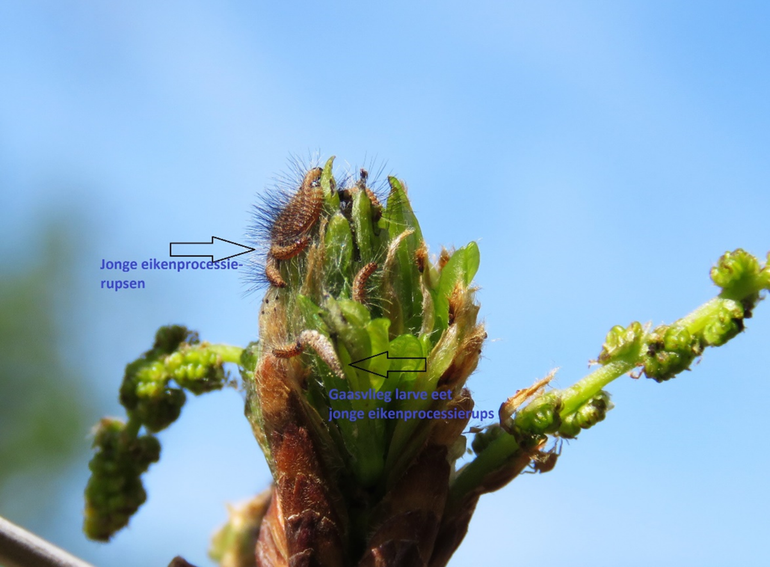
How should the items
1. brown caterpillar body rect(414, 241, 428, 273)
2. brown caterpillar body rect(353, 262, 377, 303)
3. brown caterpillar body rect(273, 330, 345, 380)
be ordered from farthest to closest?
brown caterpillar body rect(414, 241, 428, 273) → brown caterpillar body rect(353, 262, 377, 303) → brown caterpillar body rect(273, 330, 345, 380)

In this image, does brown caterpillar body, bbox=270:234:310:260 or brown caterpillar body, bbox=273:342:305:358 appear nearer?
brown caterpillar body, bbox=273:342:305:358

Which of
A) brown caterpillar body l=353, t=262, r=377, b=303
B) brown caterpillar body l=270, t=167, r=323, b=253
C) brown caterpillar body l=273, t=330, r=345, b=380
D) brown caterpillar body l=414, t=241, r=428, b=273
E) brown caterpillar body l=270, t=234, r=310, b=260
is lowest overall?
brown caterpillar body l=273, t=330, r=345, b=380

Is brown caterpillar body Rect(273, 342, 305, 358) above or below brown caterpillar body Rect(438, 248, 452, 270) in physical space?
below

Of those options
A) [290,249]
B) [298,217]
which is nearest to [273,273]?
[290,249]

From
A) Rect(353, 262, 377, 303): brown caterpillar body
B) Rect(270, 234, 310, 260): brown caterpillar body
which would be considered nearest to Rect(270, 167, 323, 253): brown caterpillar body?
Rect(270, 234, 310, 260): brown caterpillar body

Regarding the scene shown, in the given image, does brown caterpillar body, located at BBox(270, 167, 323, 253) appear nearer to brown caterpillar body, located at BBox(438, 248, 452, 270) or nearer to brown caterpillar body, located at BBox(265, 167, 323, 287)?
brown caterpillar body, located at BBox(265, 167, 323, 287)

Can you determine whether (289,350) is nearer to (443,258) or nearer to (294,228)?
(294,228)

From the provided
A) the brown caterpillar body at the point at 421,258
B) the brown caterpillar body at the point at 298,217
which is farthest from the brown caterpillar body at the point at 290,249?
the brown caterpillar body at the point at 421,258

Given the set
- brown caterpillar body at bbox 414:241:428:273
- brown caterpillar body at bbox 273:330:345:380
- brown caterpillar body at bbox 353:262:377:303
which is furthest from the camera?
brown caterpillar body at bbox 414:241:428:273
